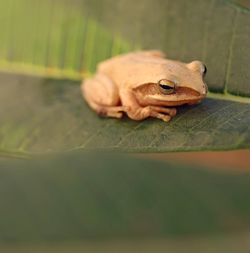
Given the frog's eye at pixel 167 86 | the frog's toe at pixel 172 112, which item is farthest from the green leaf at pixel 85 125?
the frog's eye at pixel 167 86

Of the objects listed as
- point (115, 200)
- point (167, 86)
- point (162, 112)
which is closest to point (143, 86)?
point (167, 86)

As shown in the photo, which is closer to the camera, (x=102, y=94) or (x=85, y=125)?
(x=85, y=125)

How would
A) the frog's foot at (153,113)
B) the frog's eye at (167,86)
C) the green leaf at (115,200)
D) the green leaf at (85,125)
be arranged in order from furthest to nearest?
the frog's eye at (167,86) → the frog's foot at (153,113) → the green leaf at (115,200) → the green leaf at (85,125)

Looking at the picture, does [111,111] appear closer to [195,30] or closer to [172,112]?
[172,112]

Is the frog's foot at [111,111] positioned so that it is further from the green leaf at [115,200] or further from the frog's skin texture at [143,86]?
the green leaf at [115,200]

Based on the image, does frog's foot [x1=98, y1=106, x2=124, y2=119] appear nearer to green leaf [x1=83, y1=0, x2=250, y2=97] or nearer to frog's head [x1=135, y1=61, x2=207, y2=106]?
frog's head [x1=135, y1=61, x2=207, y2=106]

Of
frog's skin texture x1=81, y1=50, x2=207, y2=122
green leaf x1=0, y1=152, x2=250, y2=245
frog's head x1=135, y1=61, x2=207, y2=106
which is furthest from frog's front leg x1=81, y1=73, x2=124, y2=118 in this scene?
green leaf x1=0, y1=152, x2=250, y2=245
